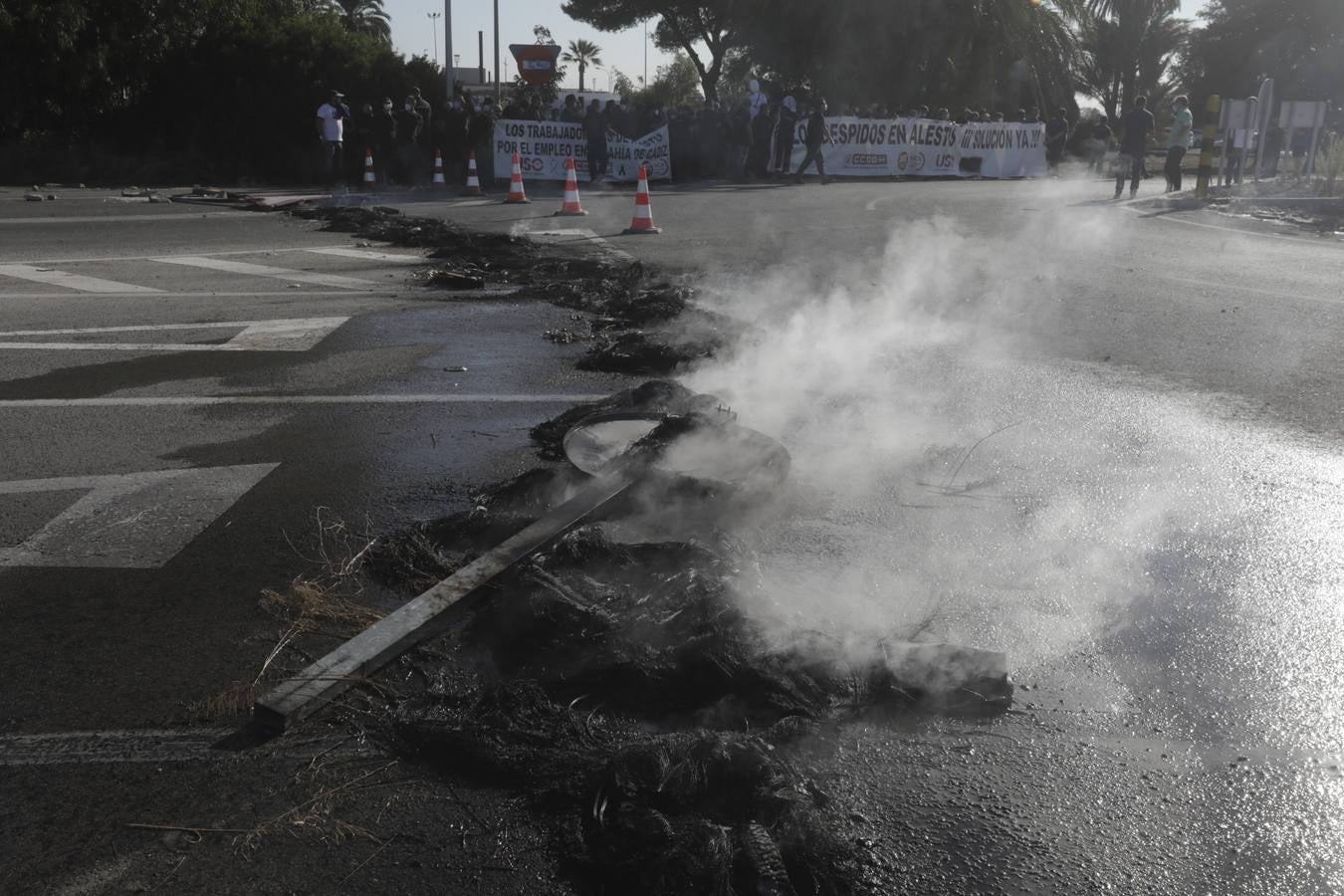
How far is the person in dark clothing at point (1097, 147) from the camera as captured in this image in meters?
34.9

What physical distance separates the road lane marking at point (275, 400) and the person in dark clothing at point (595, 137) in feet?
63.5

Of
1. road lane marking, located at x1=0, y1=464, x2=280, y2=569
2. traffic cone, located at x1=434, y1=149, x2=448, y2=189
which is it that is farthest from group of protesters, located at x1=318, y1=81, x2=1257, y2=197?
road lane marking, located at x1=0, y1=464, x2=280, y2=569

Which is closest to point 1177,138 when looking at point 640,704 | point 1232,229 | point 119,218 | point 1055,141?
point 1232,229

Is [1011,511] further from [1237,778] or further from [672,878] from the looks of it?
[672,878]

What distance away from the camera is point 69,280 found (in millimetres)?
9789

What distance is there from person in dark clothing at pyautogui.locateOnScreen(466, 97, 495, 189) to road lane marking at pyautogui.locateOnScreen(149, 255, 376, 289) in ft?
47.9

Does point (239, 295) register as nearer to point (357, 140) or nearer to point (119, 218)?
point (119, 218)

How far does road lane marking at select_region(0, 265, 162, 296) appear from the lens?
9.29 metres

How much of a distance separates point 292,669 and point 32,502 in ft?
6.13

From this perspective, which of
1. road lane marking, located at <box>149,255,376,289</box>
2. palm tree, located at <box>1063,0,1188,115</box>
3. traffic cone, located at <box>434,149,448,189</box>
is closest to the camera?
road lane marking, located at <box>149,255,376,289</box>

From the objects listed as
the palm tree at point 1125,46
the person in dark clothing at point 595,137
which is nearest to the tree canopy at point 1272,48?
the palm tree at point 1125,46

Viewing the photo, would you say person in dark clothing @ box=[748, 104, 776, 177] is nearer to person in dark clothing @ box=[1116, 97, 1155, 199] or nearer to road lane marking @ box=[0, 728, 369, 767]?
person in dark clothing @ box=[1116, 97, 1155, 199]

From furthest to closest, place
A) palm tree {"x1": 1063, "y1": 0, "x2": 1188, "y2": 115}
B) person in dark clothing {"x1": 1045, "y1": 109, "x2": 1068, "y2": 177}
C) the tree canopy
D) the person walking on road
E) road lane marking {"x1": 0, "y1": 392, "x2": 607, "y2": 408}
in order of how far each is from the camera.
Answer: the tree canopy → palm tree {"x1": 1063, "y1": 0, "x2": 1188, "y2": 115} → person in dark clothing {"x1": 1045, "y1": 109, "x2": 1068, "y2": 177} → the person walking on road → road lane marking {"x1": 0, "y1": 392, "x2": 607, "y2": 408}

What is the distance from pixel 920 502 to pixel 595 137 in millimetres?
21559
